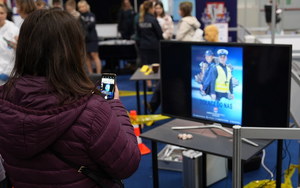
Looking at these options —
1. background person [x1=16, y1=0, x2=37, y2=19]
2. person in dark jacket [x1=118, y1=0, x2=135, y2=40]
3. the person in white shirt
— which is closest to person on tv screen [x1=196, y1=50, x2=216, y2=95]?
the person in white shirt

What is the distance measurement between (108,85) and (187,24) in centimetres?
424

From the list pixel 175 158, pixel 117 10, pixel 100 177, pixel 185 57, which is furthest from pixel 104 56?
pixel 100 177

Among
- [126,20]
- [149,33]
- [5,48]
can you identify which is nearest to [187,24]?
[149,33]

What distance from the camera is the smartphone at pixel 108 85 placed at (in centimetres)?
185

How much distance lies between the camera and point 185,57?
2.52 meters

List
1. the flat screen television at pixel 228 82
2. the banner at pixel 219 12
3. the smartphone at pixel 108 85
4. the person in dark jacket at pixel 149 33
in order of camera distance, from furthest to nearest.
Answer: the banner at pixel 219 12, the person in dark jacket at pixel 149 33, the flat screen television at pixel 228 82, the smartphone at pixel 108 85

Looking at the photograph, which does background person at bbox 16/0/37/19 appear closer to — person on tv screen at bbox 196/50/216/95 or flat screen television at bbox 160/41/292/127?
flat screen television at bbox 160/41/292/127

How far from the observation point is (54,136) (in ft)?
4.60

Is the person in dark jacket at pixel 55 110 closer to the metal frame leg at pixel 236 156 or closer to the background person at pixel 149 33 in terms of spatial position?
the metal frame leg at pixel 236 156

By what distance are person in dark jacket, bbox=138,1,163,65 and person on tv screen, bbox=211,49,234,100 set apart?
3.78 metres

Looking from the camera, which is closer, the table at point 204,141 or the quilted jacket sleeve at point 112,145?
the quilted jacket sleeve at point 112,145

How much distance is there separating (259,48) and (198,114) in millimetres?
576

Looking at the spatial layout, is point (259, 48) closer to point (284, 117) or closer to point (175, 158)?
point (284, 117)

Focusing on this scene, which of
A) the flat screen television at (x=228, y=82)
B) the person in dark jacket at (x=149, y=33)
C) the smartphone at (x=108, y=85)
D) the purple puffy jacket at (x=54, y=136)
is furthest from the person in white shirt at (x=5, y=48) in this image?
the person in dark jacket at (x=149, y=33)
